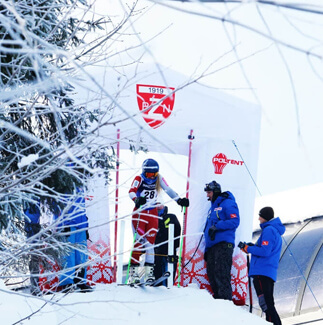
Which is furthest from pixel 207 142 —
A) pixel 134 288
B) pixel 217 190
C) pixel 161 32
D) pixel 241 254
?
pixel 161 32

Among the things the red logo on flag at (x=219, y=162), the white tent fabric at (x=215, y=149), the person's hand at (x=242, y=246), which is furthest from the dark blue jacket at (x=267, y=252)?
the red logo on flag at (x=219, y=162)

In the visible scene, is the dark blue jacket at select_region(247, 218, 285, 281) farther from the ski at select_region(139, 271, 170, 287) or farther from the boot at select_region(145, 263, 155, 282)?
the boot at select_region(145, 263, 155, 282)

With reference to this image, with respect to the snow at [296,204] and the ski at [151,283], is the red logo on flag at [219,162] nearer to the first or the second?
the ski at [151,283]

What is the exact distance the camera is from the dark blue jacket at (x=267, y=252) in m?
7.79

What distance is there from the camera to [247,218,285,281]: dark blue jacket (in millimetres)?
7789

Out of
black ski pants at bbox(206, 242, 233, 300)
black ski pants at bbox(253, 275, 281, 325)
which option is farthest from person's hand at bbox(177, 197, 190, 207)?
black ski pants at bbox(253, 275, 281, 325)

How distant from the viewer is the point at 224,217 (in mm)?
8531

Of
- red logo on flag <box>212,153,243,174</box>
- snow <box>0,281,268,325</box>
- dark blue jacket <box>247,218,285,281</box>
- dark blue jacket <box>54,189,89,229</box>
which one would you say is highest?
red logo on flag <box>212,153,243,174</box>

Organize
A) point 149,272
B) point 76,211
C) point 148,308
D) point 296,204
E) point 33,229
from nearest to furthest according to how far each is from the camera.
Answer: point 76,211
point 33,229
point 148,308
point 149,272
point 296,204

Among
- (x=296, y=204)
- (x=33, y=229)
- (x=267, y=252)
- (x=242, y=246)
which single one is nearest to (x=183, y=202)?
(x=242, y=246)

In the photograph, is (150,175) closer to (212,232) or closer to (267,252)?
(212,232)

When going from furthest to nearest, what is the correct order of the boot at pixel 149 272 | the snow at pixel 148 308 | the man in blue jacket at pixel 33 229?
the boot at pixel 149 272 → the snow at pixel 148 308 → the man in blue jacket at pixel 33 229

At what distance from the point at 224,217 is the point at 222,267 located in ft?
2.14

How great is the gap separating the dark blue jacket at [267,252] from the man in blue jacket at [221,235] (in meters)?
0.62
